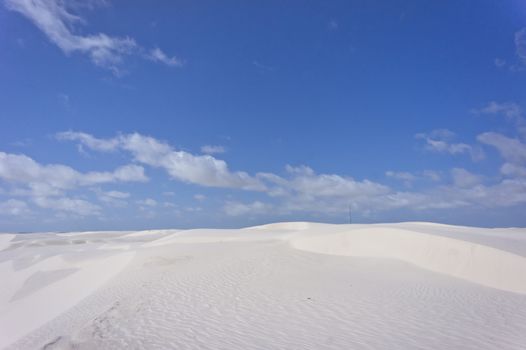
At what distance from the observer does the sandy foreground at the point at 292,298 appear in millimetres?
8164

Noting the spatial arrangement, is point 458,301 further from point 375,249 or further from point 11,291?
point 11,291

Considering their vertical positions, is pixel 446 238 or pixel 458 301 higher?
pixel 446 238

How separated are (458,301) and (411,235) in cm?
947

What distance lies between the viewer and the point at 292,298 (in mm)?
11547

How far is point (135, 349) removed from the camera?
748 centimetres

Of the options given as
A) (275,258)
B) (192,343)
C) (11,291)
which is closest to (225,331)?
(192,343)

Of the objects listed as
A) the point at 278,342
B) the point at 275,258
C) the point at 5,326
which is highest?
→ the point at 275,258

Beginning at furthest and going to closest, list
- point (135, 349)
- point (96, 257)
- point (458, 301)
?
point (96, 257) < point (458, 301) < point (135, 349)

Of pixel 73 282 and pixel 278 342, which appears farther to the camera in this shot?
pixel 73 282

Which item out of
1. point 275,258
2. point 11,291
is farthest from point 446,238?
point 11,291

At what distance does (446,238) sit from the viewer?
18.1 meters

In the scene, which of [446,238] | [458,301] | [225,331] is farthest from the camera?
[446,238]

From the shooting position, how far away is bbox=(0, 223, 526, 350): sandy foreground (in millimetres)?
8164

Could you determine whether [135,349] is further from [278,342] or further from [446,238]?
[446,238]
